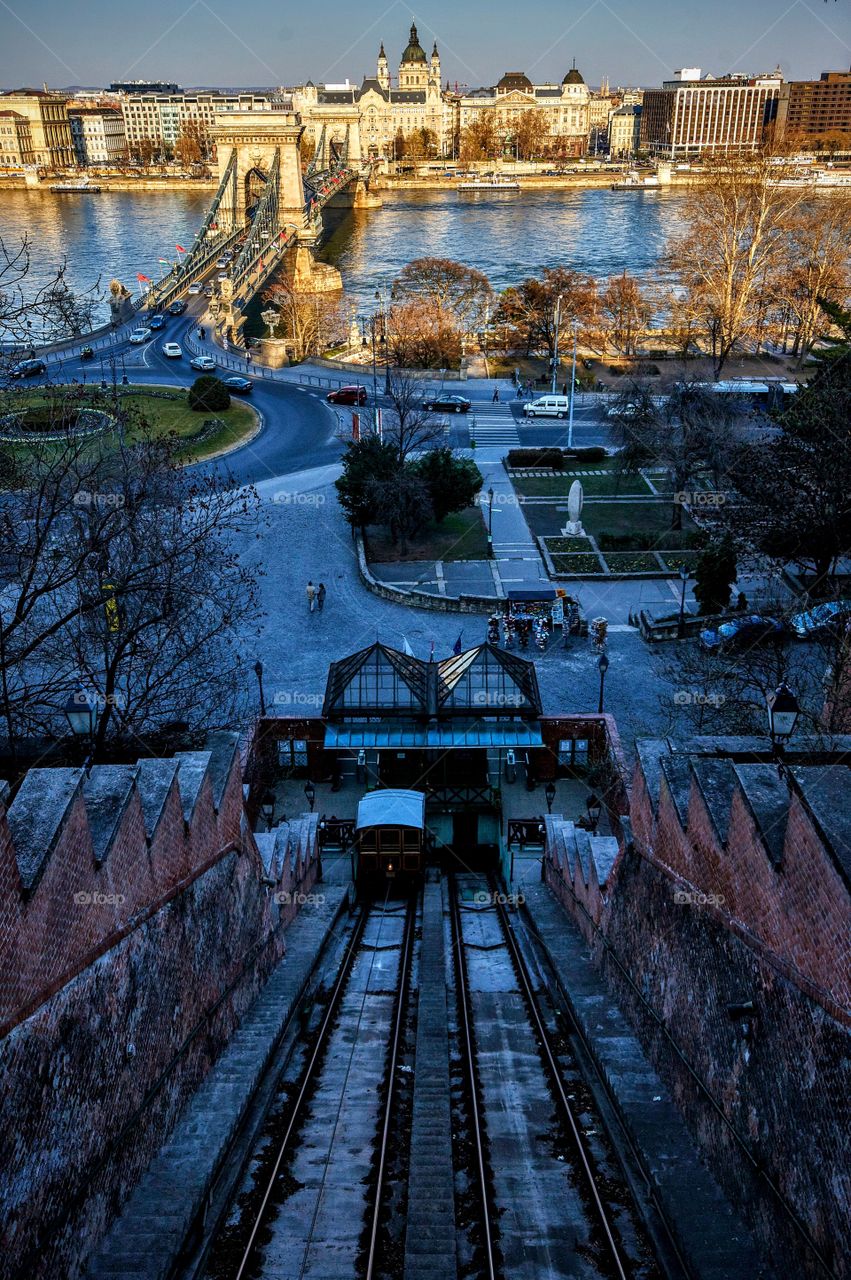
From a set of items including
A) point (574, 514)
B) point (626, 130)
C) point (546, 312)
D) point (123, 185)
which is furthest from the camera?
point (626, 130)

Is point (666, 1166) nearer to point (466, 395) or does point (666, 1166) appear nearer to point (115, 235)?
point (466, 395)

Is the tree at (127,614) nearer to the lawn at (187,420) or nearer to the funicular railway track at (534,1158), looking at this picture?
the funicular railway track at (534,1158)

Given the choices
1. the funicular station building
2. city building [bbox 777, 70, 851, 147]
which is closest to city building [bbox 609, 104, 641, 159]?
city building [bbox 777, 70, 851, 147]

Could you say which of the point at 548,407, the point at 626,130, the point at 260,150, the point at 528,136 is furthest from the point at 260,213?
the point at 626,130

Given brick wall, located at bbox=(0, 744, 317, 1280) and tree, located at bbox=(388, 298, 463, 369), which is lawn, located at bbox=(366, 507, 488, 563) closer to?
brick wall, located at bbox=(0, 744, 317, 1280)

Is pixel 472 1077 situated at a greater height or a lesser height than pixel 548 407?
greater

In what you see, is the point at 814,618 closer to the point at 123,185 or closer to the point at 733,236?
the point at 733,236

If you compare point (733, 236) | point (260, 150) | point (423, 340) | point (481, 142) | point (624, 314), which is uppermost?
point (481, 142)

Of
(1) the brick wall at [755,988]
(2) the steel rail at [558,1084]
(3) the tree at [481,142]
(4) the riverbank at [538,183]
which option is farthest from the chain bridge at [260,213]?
(1) the brick wall at [755,988]
